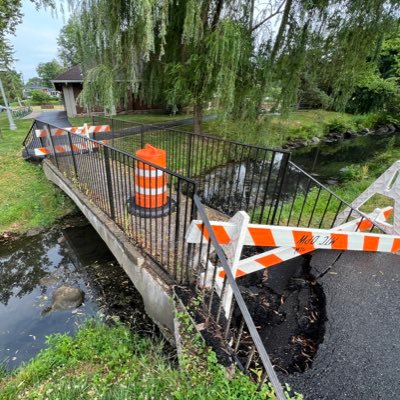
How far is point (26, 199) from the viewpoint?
21.0ft

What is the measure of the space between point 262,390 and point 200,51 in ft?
22.7

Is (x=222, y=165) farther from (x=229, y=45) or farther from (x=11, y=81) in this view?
(x=11, y=81)

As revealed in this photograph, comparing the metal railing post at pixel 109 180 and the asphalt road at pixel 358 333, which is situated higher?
the metal railing post at pixel 109 180

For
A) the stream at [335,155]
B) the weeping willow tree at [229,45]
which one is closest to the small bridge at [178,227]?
the weeping willow tree at [229,45]

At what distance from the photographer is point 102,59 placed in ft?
20.2

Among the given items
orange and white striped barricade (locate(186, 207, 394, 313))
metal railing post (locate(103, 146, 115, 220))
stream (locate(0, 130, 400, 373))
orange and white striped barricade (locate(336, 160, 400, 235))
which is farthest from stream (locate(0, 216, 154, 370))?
orange and white striped barricade (locate(336, 160, 400, 235))

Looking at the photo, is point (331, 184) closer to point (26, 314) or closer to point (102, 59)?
point (102, 59)

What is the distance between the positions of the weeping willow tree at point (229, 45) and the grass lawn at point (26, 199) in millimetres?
2717

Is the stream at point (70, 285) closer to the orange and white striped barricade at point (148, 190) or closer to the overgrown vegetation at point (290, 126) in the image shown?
the orange and white striped barricade at point (148, 190)

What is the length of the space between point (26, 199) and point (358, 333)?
7317 mm

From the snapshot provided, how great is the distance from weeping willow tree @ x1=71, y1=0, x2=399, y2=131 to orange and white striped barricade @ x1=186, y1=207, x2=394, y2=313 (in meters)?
4.69

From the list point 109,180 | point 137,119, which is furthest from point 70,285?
point 137,119

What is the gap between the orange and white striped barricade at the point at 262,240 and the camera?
2051 millimetres

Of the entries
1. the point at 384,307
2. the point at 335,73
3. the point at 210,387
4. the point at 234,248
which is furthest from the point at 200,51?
the point at 210,387
